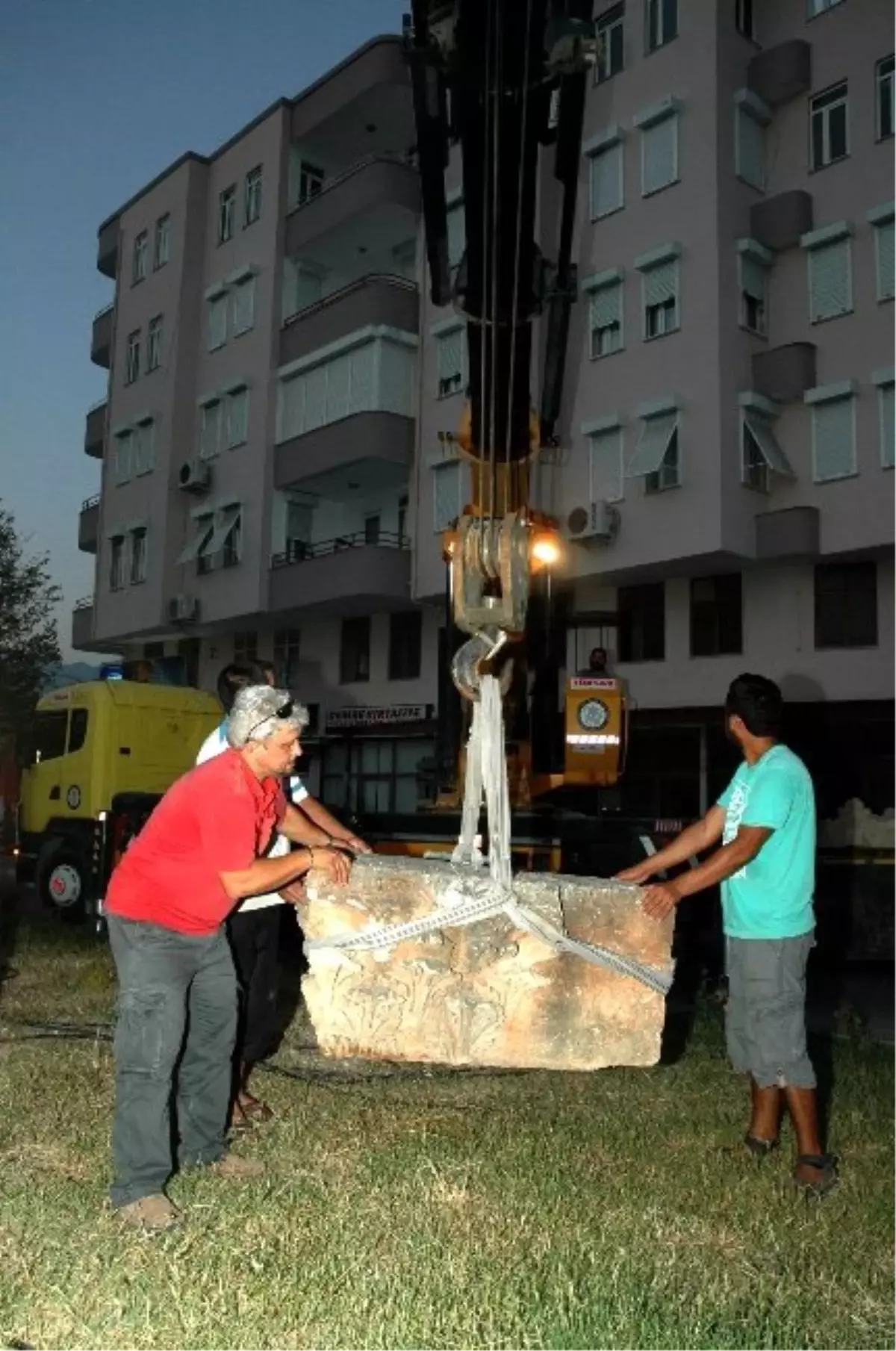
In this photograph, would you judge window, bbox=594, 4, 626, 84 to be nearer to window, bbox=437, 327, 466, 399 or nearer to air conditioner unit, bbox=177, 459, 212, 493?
window, bbox=437, 327, 466, 399

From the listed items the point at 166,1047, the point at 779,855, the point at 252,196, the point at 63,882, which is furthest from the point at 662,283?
the point at 166,1047

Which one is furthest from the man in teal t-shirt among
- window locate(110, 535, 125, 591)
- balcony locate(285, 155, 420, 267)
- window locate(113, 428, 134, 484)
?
window locate(113, 428, 134, 484)

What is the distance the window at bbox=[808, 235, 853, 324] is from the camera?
1992 centimetres

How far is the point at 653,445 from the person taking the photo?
20.3 meters

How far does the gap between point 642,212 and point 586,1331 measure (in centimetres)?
2082


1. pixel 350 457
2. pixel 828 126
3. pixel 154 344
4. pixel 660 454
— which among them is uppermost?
pixel 828 126

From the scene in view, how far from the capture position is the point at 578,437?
2178 centimetres

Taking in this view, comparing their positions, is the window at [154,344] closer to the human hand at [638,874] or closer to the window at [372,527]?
the window at [372,527]

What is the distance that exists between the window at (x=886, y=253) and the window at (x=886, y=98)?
4.89 feet

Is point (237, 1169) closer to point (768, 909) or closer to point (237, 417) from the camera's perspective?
point (768, 909)

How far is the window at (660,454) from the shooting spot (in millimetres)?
20109

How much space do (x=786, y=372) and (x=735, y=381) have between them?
82 centimetres

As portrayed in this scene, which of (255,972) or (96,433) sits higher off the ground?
(96,433)

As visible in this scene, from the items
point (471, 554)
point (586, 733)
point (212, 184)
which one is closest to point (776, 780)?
point (471, 554)
